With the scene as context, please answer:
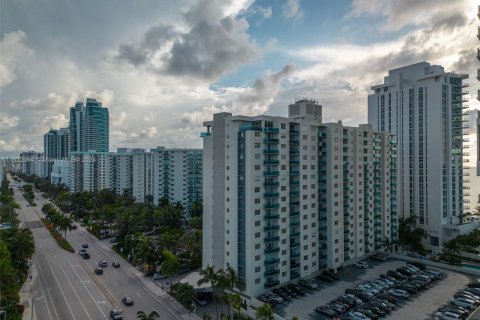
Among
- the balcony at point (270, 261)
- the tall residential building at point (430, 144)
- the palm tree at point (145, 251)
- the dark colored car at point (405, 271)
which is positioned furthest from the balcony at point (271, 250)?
the tall residential building at point (430, 144)

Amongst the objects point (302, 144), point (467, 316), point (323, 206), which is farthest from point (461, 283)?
point (302, 144)

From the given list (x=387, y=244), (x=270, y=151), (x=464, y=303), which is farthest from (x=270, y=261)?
(x=387, y=244)

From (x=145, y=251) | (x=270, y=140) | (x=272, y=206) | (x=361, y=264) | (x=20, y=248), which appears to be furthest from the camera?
(x=361, y=264)

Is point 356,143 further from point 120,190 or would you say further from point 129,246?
point 120,190

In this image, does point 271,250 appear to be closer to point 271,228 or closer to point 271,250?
point 271,250

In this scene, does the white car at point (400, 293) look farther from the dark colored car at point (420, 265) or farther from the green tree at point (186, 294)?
the green tree at point (186, 294)

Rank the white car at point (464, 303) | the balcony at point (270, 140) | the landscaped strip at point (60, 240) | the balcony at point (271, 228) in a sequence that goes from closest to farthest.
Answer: the white car at point (464, 303)
the balcony at point (271, 228)
the balcony at point (270, 140)
the landscaped strip at point (60, 240)

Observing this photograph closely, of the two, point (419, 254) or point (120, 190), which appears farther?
point (120, 190)
